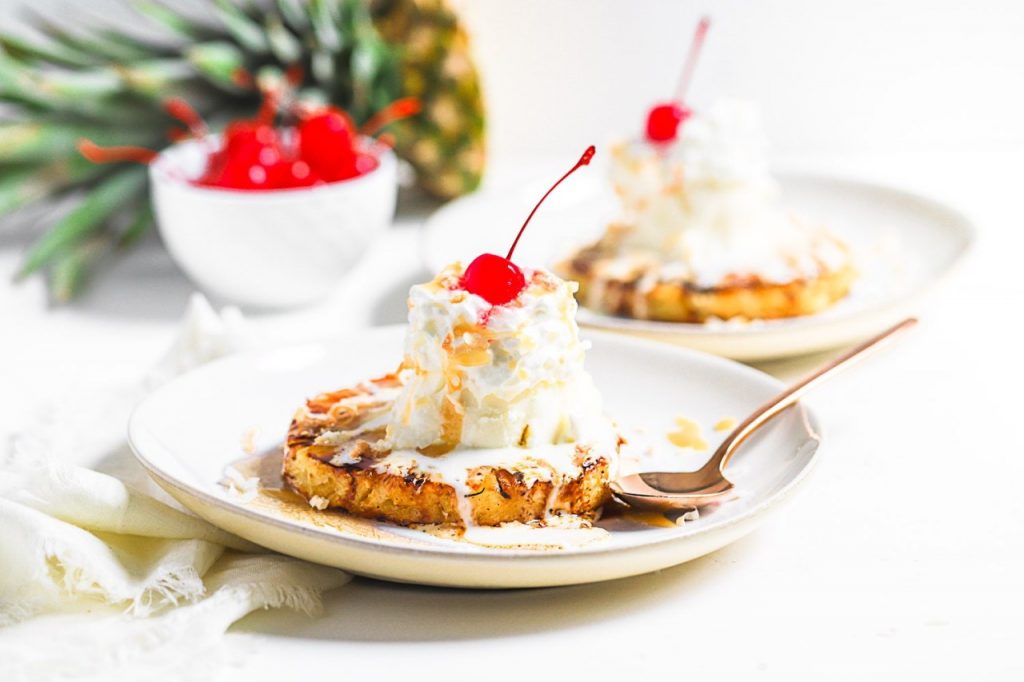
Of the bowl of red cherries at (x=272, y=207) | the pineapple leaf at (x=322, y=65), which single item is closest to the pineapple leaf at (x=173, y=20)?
the pineapple leaf at (x=322, y=65)

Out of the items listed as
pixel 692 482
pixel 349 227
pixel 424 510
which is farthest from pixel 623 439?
pixel 349 227

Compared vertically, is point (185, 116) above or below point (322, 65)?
below

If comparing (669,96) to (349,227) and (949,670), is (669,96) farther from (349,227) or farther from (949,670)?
(949,670)

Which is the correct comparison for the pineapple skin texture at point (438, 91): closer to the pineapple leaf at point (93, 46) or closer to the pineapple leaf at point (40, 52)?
the pineapple leaf at point (93, 46)

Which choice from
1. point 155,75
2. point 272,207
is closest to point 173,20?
point 155,75

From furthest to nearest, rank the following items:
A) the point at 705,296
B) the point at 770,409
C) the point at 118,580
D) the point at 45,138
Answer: the point at 45,138 → the point at 705,296 → the point at 770,409 → the point at 118,580

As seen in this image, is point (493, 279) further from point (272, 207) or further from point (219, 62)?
point (219, 62)
